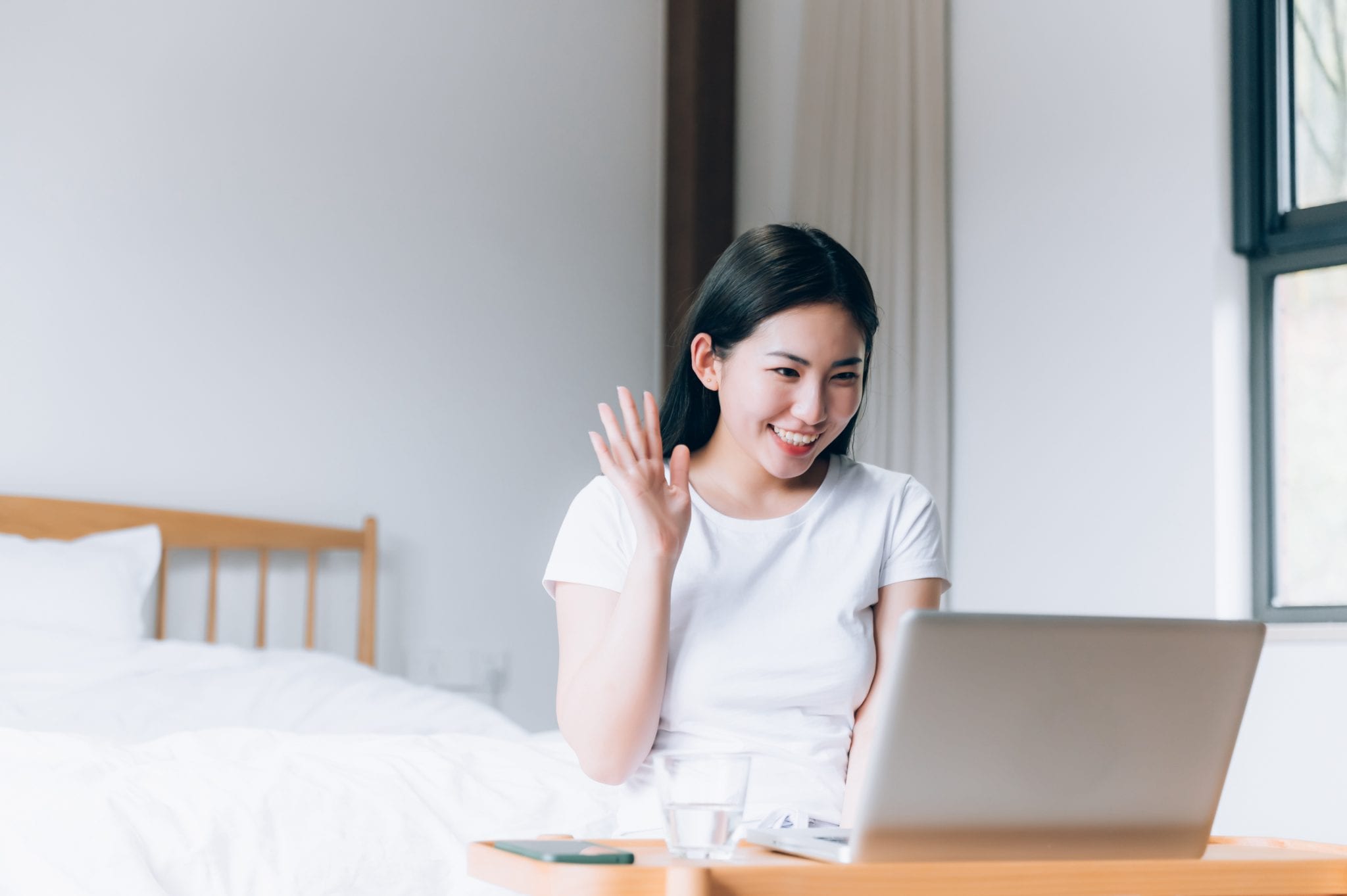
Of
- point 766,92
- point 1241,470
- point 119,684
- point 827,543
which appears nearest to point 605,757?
point 827,543

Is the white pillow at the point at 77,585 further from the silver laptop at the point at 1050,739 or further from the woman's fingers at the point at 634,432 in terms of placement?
the silver laptop at the point at 1050,739

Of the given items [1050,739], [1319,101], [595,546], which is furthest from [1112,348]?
[1050,739]

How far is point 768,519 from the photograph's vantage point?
49.5 inches

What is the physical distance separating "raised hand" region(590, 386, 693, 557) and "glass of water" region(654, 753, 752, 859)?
30cm

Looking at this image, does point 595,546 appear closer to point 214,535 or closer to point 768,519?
point 768,519

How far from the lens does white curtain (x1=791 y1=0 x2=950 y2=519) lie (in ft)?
10.2

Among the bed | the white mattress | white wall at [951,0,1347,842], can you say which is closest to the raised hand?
the bed

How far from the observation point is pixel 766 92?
3.73 m

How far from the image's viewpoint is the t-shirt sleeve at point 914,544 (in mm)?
1259

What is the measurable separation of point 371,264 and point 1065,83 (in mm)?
1610

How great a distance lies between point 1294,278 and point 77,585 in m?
2.38

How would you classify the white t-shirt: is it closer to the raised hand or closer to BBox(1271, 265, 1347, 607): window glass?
the raised hand

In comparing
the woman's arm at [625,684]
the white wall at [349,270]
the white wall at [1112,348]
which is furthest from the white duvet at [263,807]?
the white wall at [1112,348]

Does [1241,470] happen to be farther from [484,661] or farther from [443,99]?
[443,99]
